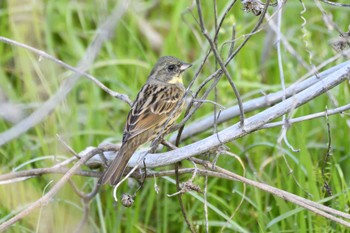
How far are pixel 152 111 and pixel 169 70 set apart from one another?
33cm

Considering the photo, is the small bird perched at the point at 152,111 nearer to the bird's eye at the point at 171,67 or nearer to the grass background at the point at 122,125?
the bird's eye at the point at 171,67

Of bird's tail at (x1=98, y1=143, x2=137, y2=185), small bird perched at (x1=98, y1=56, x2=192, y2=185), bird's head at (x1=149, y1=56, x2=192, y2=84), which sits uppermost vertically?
bird's head at (x1=149, y1=56, x2=192, y2=84)

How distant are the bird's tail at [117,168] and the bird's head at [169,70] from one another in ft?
2.75

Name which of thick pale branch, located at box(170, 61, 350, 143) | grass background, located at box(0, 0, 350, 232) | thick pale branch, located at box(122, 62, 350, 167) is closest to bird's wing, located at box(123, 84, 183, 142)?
thick pale branch, located at box(170, 61, 350, 143)

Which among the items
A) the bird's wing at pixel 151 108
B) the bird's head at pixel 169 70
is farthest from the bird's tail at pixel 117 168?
the bird's head at pixel 169 70

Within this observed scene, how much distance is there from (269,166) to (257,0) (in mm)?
1603

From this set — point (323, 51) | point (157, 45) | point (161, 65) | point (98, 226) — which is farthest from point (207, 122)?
point (157, 45)

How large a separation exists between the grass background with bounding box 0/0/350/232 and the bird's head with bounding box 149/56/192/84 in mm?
388

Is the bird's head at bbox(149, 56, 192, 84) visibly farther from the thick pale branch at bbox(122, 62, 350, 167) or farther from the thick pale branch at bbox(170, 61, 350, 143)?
the thick pale branch at bbox(122, 62, 350, 167)

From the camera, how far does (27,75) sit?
468cm

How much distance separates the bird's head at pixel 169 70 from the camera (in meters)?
4.30

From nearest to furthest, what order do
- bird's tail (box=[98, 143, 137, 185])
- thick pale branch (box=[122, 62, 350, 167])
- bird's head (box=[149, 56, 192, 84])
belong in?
thick pale branch (box=[122, 62, 350, 167]) < bird's tail (box=[98, 143, 137, 185]) < bird's head (box=[149, 56, 192, 84])

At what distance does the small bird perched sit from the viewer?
3.55 m

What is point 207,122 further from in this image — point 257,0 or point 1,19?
point 1,19
